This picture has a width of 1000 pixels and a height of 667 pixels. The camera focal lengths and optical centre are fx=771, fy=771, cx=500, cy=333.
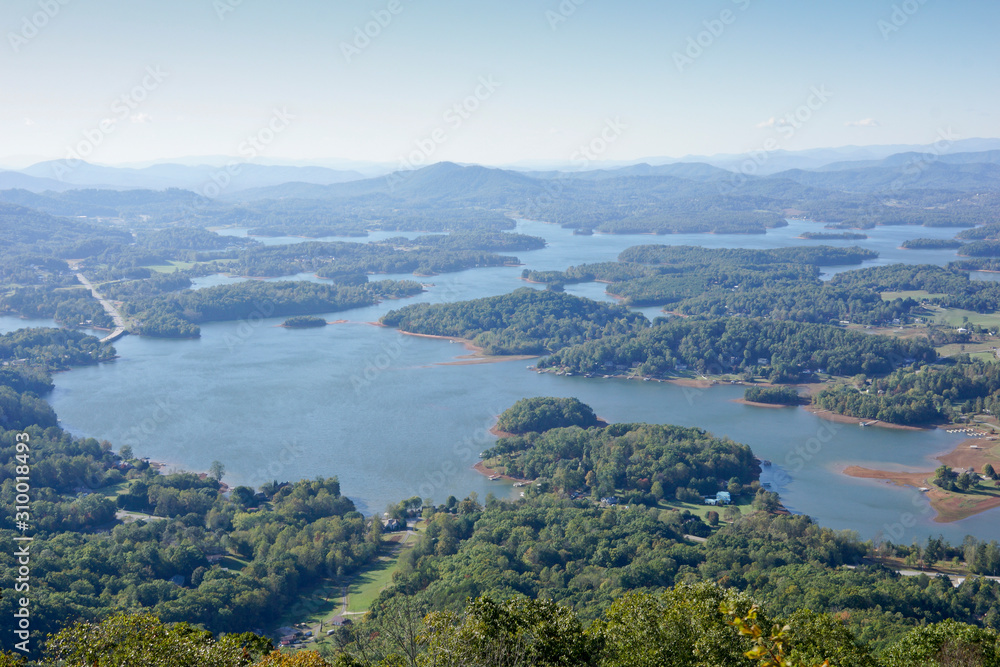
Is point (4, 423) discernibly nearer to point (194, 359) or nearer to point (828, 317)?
point (194, 359)

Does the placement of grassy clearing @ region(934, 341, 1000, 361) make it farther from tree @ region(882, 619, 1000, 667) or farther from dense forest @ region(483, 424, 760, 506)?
tree @ region(882, 619, 1000, 667)

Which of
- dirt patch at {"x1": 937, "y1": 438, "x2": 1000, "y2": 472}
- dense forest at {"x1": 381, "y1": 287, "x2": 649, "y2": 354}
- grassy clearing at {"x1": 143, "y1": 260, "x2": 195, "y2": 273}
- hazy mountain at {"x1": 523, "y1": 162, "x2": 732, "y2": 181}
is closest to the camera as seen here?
dirt patch at {"x1": 937, "y1": 438, "x2": 1000, "y2": 472}

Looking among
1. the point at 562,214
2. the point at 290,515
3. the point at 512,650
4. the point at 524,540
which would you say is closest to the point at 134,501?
the point at 290,515

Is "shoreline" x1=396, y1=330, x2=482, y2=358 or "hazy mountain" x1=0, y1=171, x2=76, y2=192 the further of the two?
"hazy mountain" x1=0, y1=171, x2=76, y2=192

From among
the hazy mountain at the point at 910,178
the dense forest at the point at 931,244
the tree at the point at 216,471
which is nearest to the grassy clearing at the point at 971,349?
the tree at the point at 216,471

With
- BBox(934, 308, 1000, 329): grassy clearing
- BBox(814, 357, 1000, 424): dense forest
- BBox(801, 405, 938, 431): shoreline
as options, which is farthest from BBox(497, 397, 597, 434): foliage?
BBox(934, 308, 1000, 329): grassy clearing

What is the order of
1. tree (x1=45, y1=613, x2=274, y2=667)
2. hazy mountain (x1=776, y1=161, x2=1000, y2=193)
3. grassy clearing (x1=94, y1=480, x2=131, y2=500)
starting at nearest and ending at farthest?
tree (x1=45, y1=613, x2=274, y2=667), grassy clearing (x1=94, y1=480, x2=131, y2=500), hazy mountain (x1=776, y1=161, x2=1000, y2=193)
